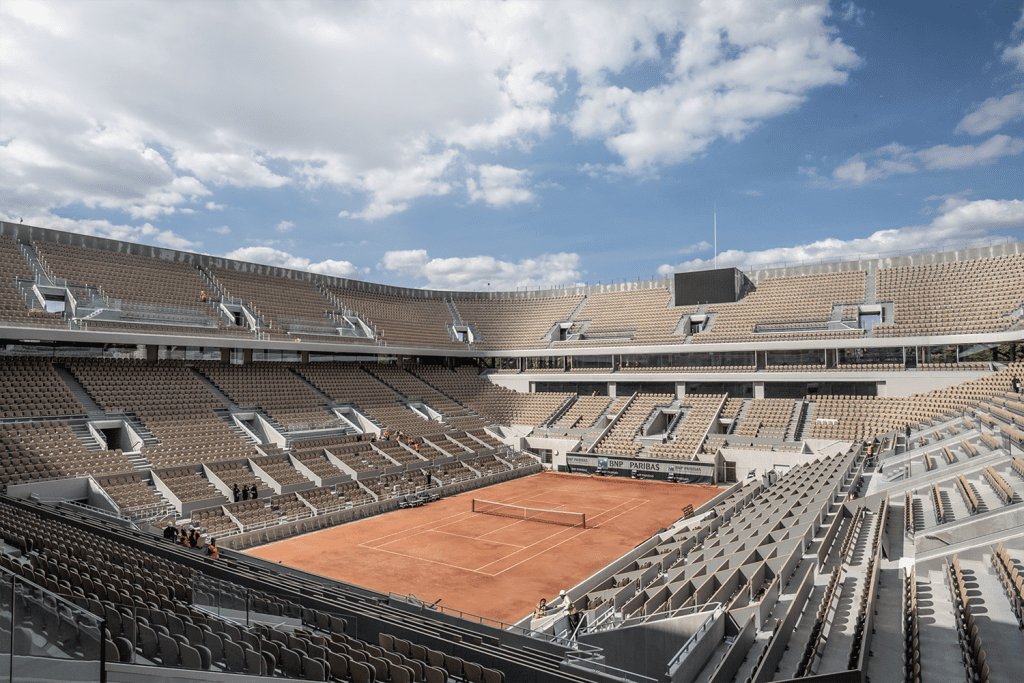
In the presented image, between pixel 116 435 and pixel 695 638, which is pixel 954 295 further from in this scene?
pixel 116 435

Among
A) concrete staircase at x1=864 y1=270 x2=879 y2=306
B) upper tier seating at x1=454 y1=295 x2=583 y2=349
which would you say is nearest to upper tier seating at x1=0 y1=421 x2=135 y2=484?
upper tier seating at x1=454 y1=295 x2=583 y2=349

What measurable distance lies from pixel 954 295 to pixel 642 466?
24595mm

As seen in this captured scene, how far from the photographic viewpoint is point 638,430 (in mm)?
43875

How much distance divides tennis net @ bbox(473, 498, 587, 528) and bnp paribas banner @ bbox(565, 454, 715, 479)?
10318mm

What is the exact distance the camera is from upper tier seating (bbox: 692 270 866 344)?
147 ft

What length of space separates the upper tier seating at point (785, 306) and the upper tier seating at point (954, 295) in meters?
2.55

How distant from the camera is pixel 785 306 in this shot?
47.0 meters

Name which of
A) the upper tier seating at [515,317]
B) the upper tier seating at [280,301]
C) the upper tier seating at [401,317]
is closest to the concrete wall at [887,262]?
the upper tier seating at [515,317]

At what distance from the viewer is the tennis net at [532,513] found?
98.4 ft

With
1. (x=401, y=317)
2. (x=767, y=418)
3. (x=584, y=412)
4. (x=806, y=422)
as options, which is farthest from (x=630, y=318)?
(x=401, y=317)

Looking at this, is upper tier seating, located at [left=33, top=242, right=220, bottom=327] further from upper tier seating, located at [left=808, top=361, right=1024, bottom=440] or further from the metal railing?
upper tier seating, located at [left=808, top=361, right=1024, bottom=440]

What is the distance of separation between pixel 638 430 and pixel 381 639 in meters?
35.4

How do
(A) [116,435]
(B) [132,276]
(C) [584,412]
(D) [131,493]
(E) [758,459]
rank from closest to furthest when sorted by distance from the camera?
(D) [131,493], (A) [116,435], (E) [758,459], (B) [132,276], (C) [584,412]

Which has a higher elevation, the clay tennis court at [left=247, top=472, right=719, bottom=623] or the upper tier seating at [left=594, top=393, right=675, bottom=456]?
the upper tier seating at [left=594, top=393, right=675, bottom=456]
